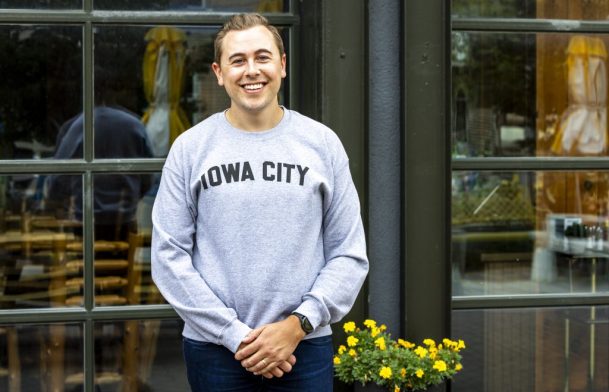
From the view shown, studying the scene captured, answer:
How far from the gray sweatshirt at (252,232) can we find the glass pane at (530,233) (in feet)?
4.64

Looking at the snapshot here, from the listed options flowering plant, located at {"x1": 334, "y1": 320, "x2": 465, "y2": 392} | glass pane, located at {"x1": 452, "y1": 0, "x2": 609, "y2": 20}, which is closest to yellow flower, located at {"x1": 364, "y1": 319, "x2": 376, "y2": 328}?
flowering plant, located at {"x1": 334, "y1": 320, "x2": 465, "y2": 392}

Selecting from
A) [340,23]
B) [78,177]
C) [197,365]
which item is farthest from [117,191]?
[197,365]

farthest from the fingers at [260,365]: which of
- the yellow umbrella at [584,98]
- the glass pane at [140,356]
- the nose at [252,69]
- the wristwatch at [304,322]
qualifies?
the yellow umbrella at [584,98]

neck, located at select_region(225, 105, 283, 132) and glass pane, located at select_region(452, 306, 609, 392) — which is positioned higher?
neck, located at select_region(225, 105, 283, 132)

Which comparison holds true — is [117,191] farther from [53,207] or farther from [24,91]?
[24,91]

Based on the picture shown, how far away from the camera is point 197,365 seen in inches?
109

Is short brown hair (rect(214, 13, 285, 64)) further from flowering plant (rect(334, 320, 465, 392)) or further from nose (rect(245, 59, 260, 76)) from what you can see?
flowering plant (rect(334, 320, 465, 392))

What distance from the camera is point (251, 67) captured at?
8.89ft

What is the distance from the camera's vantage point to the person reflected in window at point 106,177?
3.97 metres

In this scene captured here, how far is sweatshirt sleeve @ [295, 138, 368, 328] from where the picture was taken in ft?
8.90

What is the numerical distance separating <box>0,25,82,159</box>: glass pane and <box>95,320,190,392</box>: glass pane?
0.75 metres

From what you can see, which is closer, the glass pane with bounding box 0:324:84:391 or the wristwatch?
the wristwatch

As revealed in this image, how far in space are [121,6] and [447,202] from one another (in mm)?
1538

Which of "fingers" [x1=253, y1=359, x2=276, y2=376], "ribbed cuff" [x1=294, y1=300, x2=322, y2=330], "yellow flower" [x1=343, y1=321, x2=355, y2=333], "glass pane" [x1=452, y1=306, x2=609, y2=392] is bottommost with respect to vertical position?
"glass pane" [x1=452, y1=306, x2=609, y2=392]
